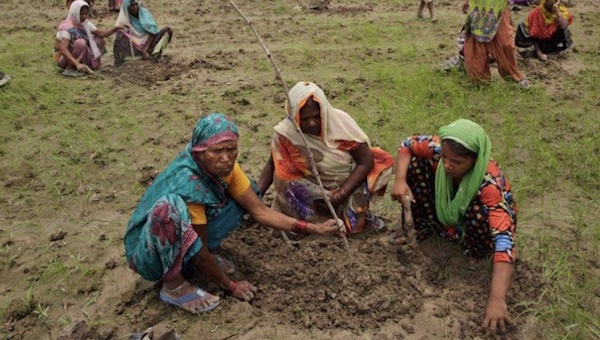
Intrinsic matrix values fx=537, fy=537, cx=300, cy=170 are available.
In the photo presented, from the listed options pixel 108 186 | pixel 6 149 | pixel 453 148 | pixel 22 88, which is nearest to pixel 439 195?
pixel 453 148

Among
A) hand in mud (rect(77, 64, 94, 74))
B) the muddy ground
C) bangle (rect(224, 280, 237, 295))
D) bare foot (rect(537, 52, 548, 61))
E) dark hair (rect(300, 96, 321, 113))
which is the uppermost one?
dark hair (rect(300, 96, 321, 113))

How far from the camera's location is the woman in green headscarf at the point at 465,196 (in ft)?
7.75

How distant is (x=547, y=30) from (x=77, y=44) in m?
5.40

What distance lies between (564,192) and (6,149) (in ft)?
13.7

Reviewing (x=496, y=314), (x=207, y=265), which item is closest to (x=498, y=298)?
(x=496, y=314)

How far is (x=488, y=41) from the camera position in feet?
17.4

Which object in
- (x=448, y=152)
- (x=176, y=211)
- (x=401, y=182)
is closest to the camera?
(x=176, y=211)

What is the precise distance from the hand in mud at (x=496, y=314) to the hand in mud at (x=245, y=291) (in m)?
1.10

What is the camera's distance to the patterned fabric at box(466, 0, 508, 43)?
17.0 ft

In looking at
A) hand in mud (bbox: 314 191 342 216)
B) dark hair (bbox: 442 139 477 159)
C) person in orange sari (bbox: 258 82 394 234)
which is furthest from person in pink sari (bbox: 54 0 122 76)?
dark hair (bbox: 442 139 477 159)

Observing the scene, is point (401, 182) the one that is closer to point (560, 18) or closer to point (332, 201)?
point (332, 201)

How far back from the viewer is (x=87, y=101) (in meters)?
5.24

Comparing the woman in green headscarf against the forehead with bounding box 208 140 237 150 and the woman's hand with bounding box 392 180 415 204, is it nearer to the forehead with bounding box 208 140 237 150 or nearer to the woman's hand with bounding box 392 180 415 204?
the woman's hand with bounding box 392 180 415 204

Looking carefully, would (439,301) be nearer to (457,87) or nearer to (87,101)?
(457,87)
